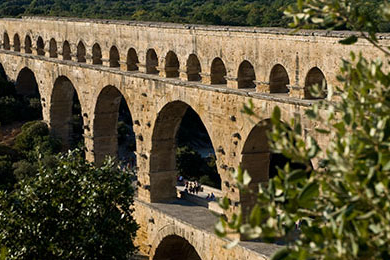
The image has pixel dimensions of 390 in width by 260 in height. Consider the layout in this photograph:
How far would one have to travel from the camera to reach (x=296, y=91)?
1744 centimetres

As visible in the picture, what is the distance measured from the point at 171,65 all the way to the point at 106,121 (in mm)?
5843

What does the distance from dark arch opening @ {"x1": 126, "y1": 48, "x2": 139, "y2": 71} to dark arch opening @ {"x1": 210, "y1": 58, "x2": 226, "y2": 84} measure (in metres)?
4.89

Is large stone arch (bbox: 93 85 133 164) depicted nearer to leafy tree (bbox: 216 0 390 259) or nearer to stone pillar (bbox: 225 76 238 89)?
stone pillar (bbox: 225 76 238 89)

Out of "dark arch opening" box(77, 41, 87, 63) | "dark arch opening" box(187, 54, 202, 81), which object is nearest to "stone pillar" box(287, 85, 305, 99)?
"dark arch opening" box(187, 54, 202, 81)

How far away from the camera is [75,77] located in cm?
2888

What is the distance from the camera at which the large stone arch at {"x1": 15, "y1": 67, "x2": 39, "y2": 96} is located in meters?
38.2

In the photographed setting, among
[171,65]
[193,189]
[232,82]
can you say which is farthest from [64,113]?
[232,82]

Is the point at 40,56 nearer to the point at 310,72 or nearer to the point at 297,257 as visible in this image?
the point at 310,72

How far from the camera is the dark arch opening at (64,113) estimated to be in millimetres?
31922

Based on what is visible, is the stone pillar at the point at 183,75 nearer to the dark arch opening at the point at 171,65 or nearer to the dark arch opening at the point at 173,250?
the dark arch opening at the point at 171,65

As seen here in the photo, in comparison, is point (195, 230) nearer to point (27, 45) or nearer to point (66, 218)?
point (66, 218)

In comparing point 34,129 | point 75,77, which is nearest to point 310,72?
point 75,77

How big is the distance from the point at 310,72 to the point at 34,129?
58.7ft

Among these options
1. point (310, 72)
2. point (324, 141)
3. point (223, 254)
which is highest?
point (310, 72)
